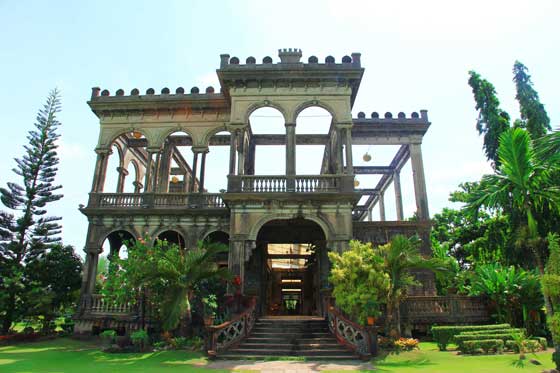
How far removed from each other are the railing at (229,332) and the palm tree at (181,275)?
1319mm

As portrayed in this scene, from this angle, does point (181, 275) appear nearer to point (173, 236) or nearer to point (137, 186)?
point (173, 236)

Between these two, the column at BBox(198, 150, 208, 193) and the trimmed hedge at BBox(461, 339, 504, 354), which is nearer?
the trimmed hedge at BBox(461, 339, 504, 354)

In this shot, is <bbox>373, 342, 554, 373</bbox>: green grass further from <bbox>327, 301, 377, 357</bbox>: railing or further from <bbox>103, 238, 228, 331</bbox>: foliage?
<bbox>103, 238, 228, 331</bbox>: foliage

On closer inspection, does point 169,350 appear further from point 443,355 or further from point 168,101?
point 168,101

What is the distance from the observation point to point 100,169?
58.3 ft

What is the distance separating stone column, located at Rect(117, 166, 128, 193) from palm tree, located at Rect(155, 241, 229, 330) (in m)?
8.16

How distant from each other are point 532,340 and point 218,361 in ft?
29.5

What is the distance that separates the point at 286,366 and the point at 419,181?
1164 centimetres

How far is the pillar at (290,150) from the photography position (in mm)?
14602

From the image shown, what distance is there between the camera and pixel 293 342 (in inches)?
448

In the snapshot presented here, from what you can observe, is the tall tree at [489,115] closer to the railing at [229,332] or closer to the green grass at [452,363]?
the green grass at [452,363]

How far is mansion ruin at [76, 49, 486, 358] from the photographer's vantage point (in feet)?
45.5

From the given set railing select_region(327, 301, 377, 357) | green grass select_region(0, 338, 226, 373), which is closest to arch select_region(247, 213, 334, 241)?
railing select_region(327, 301, 377, 357)

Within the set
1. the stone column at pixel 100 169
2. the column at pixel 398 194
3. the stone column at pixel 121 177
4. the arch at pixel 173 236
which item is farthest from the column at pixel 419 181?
the stone column at pixel 100 169
